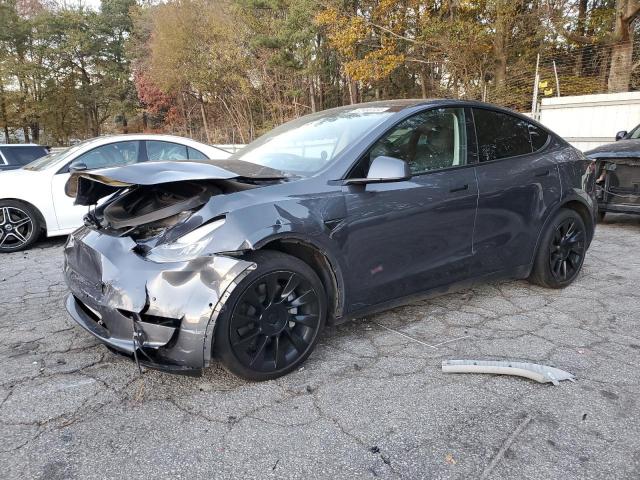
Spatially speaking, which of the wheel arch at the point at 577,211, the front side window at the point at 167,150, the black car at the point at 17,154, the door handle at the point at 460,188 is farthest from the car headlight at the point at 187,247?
the black car at the point at 17,154

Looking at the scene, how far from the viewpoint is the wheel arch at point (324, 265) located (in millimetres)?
2533

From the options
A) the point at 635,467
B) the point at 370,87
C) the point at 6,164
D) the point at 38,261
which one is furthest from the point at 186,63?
the point at 635,467

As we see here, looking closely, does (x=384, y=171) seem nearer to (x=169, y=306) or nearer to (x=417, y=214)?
(x=417, y=214)

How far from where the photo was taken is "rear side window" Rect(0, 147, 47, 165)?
8344mm

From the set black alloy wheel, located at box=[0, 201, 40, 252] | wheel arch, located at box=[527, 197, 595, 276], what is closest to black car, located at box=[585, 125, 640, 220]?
wheel arch, located at box=[527, 197, 595, 276]

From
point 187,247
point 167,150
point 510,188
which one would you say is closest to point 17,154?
point 167,150

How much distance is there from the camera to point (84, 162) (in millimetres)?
5941

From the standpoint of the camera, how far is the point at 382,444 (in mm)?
2002

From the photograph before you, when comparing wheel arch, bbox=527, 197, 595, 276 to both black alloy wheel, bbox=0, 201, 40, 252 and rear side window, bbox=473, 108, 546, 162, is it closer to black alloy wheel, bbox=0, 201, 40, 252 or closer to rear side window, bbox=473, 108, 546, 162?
rear side window, bbox=473, 108, 546, 162

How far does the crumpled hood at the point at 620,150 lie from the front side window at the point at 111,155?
6152 mm

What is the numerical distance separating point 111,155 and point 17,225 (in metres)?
1.41

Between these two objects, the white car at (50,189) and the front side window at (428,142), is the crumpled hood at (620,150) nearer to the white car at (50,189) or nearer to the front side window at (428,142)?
the front side window at (428,142)

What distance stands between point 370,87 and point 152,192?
→ 19238 mm

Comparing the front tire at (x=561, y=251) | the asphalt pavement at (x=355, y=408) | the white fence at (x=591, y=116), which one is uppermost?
the white fence at (x=591, y=116)
